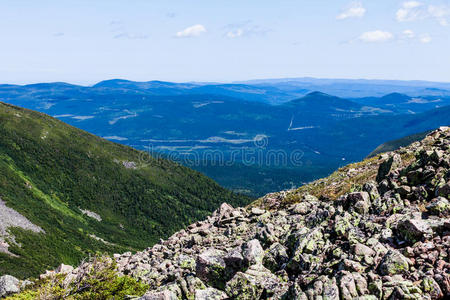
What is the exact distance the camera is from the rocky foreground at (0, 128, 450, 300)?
16781 mm

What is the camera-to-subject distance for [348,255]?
19.3m

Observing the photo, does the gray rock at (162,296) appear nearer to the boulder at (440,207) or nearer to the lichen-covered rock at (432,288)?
the lichen-covered rock at (432,288)

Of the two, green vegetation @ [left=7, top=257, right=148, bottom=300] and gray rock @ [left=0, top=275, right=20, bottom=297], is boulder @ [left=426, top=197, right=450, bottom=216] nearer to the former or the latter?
green vegetation @ [left=7, top=257, right=148, bottom=300]

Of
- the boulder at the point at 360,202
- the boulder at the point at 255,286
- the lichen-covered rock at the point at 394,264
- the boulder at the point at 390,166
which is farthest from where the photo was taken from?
the boulder at the point at 390,166

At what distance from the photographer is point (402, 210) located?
23938 millimetres

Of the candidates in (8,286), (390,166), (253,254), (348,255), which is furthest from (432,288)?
(8,286)

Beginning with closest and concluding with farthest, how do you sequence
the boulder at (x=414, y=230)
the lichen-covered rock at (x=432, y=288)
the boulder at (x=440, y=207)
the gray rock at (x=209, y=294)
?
the lichen-covered rock at (x=432, y=288) < the boulder at (x=414, y=230) < the gray rock at (x=209, y=294) < the boulder at (x=440, y=207)

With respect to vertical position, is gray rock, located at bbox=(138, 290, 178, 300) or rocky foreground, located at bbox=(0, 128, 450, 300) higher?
rocky foreground, located at bbox=(0, 128, 450, 300)

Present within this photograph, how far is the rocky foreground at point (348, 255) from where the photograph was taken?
16.8 meters

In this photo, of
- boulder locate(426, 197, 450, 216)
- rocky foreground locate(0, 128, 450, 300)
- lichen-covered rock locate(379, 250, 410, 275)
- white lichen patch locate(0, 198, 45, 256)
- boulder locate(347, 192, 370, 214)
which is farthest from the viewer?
white lichen patch locate(0, 198, 45, 256)

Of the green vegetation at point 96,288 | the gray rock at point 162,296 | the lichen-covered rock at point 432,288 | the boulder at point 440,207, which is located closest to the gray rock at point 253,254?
the gray rock at point 162,296

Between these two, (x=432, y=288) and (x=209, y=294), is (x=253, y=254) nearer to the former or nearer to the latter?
(x=209, y=294)

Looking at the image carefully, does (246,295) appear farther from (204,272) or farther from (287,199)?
(287,199)

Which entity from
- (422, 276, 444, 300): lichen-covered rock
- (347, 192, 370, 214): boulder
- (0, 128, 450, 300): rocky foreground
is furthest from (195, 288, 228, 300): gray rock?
(347, 192, 370, 214): boulder
